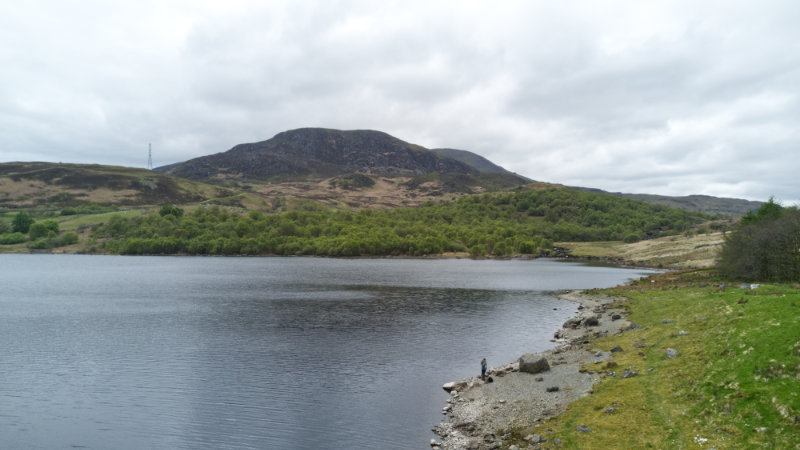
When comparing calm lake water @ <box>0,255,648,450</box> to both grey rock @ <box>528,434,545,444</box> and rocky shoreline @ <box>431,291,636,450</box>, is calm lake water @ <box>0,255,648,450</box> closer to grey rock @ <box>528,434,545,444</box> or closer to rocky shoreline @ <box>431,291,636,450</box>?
rocky shoreline @ <box>431,291,636,450</box>

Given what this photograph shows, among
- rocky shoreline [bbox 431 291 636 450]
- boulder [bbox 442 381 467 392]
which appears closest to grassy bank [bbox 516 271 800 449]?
rocky shoreline [bbox 431 291 636 450]

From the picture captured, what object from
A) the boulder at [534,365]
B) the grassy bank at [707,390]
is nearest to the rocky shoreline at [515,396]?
the boulder at [534,365]

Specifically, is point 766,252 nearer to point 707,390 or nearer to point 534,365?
point 534,365

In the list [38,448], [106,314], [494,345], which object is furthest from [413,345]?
[106,314]

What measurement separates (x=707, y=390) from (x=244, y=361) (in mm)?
42765

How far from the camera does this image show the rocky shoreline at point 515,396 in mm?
29047

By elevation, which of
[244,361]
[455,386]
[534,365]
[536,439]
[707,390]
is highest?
[707,390]

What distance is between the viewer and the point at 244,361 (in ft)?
164

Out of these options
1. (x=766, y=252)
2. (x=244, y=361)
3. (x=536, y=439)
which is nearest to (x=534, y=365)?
(x=536, y=439)

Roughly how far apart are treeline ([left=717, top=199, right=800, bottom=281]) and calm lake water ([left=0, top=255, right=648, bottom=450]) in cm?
2877

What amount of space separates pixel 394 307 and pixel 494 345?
3325 cm

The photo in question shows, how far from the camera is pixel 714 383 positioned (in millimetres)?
27203

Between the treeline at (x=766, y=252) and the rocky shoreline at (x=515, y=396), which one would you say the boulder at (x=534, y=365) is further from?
the treeline at (x=766, y=252)

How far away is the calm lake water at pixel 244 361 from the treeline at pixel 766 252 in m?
28.8
